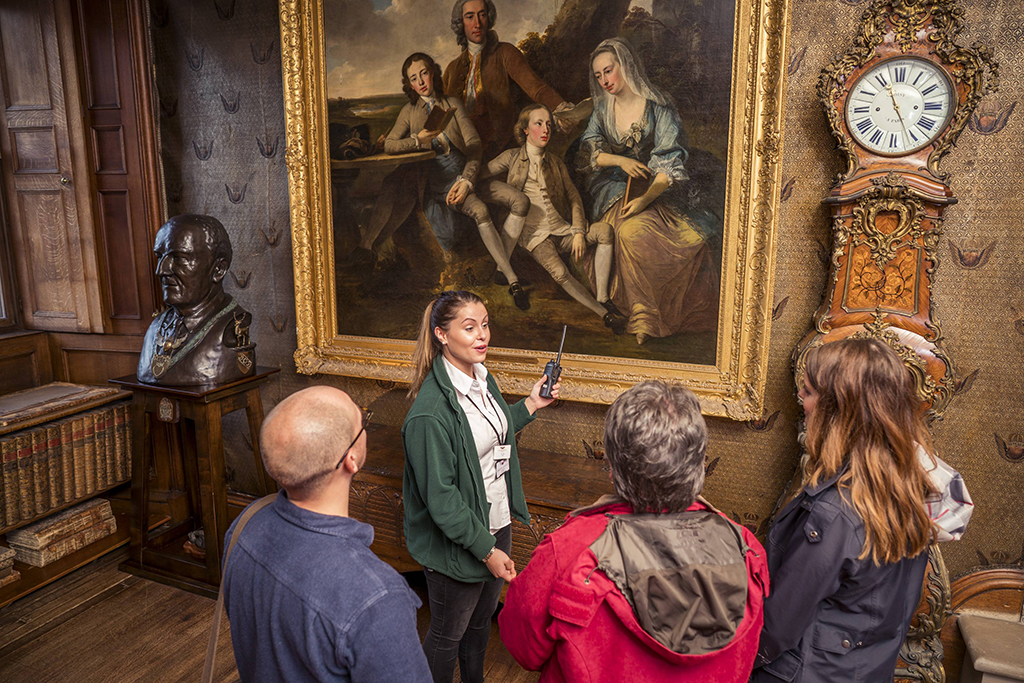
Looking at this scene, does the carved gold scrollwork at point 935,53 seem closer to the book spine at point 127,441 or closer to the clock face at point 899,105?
the clock face at point 899,105

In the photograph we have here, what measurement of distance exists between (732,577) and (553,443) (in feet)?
7.52

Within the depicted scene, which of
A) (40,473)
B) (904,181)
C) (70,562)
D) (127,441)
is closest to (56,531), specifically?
(70,562)

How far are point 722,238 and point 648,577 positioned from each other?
219cm

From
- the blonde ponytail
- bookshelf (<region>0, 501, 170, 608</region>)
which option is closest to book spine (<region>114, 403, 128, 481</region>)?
bookshelf (<region>0, 501, 170, 608</region>)

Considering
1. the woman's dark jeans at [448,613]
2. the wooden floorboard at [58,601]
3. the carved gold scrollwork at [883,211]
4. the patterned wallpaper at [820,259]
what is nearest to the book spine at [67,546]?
the wooden floorboard at [58,601]

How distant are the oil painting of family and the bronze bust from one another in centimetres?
80

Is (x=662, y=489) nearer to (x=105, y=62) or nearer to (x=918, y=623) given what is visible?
(x=918, y=623)

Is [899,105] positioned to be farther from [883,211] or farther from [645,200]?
[645,200]

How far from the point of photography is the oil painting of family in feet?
9.98

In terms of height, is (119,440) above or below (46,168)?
below

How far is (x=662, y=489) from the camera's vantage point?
1312mm

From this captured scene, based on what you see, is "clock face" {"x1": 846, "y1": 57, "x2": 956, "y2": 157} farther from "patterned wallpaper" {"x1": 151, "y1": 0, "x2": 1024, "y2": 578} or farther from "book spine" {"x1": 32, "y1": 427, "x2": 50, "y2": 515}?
"book spine" {"x1": 32, "y1": 427, "x2": 50, "y2": 515}

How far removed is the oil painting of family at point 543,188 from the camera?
3041mm

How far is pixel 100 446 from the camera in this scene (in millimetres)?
3900
